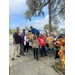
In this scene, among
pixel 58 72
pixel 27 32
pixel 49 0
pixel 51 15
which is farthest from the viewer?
pixel 51 15

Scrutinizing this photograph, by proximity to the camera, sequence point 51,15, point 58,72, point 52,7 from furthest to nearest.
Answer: point 51,15 < point 52,7 < point 58,72

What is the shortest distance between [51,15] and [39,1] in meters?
1.64
